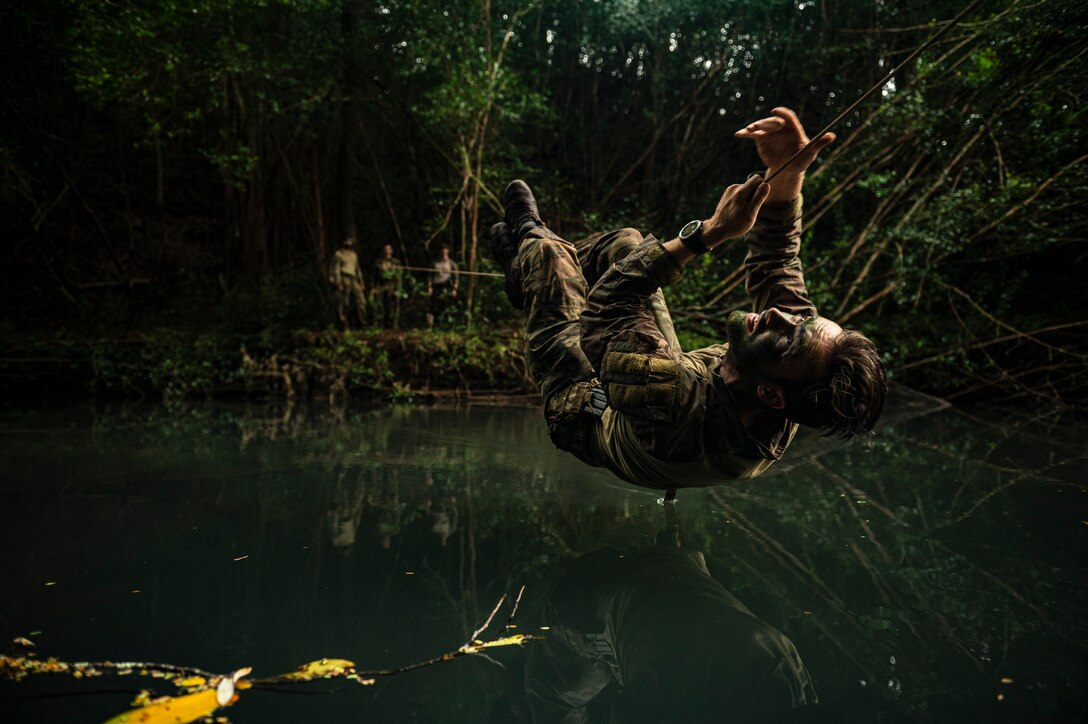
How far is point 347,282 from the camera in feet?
28.8

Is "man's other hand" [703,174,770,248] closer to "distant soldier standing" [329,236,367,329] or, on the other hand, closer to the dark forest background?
the dark forest background

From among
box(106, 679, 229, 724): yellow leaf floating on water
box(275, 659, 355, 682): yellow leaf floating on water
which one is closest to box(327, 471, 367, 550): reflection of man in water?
box(275, 659, 355, 682): yellow leaf floating on water

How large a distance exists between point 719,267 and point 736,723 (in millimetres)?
7340

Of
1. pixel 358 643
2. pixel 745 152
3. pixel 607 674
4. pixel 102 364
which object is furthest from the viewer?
pixel 745 152

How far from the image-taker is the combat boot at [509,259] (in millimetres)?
2408

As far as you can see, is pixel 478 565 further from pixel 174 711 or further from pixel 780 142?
pixel 780 142

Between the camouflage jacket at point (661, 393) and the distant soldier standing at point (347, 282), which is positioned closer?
the camouflage jacket at point (661, 393)

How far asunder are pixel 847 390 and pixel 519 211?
4.69 feet

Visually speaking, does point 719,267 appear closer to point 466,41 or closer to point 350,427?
point 466,41

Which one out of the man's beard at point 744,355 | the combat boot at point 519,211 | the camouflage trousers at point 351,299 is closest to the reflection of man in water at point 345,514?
the combat boot at point 519,211

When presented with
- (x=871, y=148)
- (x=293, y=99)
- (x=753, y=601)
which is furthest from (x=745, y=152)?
(x=753, y=601)

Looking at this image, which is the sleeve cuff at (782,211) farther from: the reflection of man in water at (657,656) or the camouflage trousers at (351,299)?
the camouflage trousers at (351,299)

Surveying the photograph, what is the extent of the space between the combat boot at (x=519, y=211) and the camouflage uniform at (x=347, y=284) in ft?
20.6

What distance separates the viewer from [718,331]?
7.17 metres
